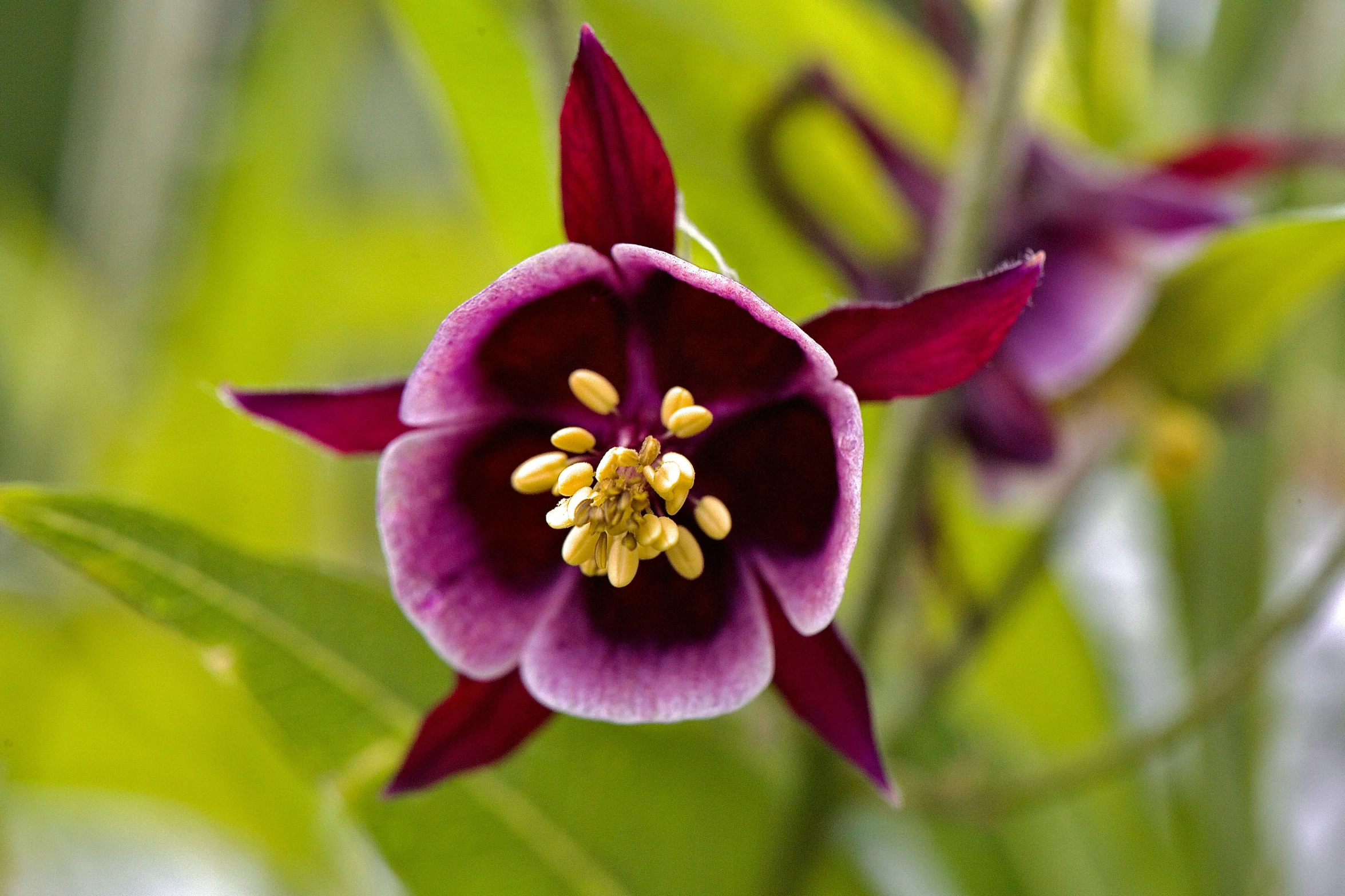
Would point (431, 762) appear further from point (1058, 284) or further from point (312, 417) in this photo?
point (1058, 284)

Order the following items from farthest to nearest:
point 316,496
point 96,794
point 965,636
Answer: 1. point 316,496
2. point 96,794
3. point 965,636

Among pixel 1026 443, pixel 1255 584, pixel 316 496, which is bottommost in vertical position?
pixel 316 496

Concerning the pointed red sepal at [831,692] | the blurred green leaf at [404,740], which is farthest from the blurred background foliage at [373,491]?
the pointed red sepal at [831,692]

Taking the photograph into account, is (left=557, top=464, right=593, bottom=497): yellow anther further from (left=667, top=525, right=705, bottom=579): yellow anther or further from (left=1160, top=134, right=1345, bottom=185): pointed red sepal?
(left=1160, top=134, right=1345, bottom=185): pointed red sepal

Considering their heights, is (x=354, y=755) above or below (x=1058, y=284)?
below

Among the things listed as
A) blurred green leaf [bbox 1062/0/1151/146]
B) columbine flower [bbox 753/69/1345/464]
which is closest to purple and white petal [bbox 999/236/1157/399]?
columbine flower [bbox 753/69/1345/464]

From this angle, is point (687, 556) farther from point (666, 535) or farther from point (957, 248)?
point (957, 248)

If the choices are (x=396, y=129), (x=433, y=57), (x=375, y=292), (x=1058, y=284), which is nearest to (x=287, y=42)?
(x=375, y=292)
